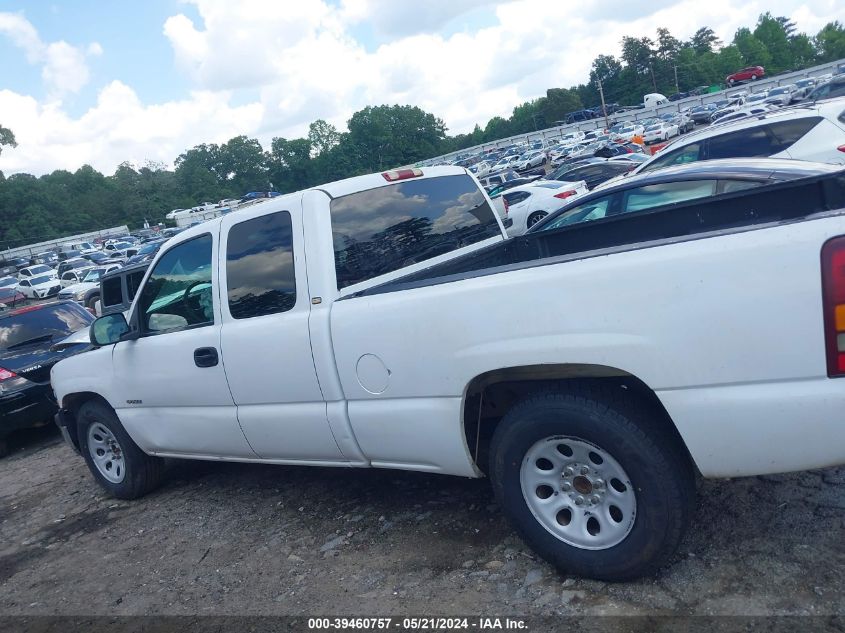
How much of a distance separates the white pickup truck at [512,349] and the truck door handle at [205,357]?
0.01m

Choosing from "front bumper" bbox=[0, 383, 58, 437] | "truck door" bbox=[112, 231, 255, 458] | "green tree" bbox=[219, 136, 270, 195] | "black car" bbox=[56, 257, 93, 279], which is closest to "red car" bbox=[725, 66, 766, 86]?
"green tree" bbox=[219, 136, 270, 195]

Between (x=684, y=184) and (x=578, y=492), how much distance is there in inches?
193

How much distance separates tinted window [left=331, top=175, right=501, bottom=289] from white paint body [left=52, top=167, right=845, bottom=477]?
0.07 metres

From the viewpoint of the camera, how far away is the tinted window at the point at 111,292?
10.4 metres

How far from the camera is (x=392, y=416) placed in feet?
11.3

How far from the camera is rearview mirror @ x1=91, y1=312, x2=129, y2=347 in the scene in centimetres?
473

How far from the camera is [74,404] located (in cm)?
554

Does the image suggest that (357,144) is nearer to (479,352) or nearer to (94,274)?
(94,274)

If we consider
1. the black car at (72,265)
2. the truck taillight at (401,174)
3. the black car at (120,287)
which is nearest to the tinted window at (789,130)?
the truck taillight at (401,174)

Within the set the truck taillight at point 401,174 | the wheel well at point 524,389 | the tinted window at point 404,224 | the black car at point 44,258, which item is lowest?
the wheel well at point 524,389

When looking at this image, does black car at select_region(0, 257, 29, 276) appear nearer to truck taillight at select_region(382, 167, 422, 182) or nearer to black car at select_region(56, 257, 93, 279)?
black car at select_region(56, 257, 93, 279)

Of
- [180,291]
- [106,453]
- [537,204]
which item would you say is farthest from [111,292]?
[537,204]

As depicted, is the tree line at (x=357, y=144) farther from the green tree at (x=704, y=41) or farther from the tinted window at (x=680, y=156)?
→ the tinted window at (x=680, y=156)

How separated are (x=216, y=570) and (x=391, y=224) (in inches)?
87.4
